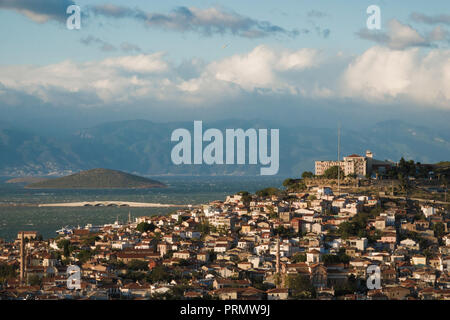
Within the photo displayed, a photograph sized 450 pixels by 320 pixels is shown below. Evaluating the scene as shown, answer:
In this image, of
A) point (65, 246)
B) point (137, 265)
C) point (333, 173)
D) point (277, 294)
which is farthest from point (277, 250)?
point (333, 173)

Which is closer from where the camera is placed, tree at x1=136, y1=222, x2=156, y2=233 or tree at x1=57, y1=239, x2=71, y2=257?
tree at x1=57, y1=239, x2=71, y2=257

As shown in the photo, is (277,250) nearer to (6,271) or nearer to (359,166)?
(6,271)

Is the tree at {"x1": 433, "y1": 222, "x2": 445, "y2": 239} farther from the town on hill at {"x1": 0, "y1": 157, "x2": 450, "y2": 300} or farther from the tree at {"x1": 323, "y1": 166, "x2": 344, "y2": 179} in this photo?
the tree at {"x1": 323, "y1": 166, "x2": 344, "y2": 179}

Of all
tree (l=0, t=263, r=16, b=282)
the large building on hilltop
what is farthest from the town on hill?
the large building on hilltop

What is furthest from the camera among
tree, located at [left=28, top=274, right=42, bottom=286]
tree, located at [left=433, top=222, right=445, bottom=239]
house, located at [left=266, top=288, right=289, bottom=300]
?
tree, located at [left=433, top=222, right=445, bottom=239]

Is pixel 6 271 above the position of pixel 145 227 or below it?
below
